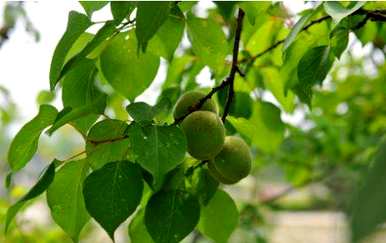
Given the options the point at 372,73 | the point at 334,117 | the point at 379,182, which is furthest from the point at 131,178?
the point at 372,73

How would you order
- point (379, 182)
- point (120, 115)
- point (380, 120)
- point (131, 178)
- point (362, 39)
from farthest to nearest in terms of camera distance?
point (380, 120) → point (120, 115) → point (362, 39) → point (131, 178) → point (379, 182)

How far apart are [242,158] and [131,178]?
8.0 inches

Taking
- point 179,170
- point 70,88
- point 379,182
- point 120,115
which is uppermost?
point 379,182

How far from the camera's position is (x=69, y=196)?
0.73m

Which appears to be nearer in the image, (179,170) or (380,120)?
(179,170)

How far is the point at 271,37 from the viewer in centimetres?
112

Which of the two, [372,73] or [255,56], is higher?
[255,56]

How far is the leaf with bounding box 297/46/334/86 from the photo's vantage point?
2.63 feet

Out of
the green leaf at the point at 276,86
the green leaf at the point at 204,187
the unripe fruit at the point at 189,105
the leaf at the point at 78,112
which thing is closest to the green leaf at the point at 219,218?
the green leaf at the point at 204,187

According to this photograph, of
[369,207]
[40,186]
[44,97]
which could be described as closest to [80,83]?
[40,186]

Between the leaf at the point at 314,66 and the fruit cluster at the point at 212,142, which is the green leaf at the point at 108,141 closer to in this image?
the fruit cluster at the point at 212,142

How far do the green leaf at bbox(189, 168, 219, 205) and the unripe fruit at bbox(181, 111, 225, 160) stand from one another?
0.25ft

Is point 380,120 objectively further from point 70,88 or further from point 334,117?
point 70,88

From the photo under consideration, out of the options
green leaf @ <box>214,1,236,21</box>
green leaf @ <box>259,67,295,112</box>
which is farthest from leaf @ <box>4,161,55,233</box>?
green leaf @ <box>259,67,295,112</box>
